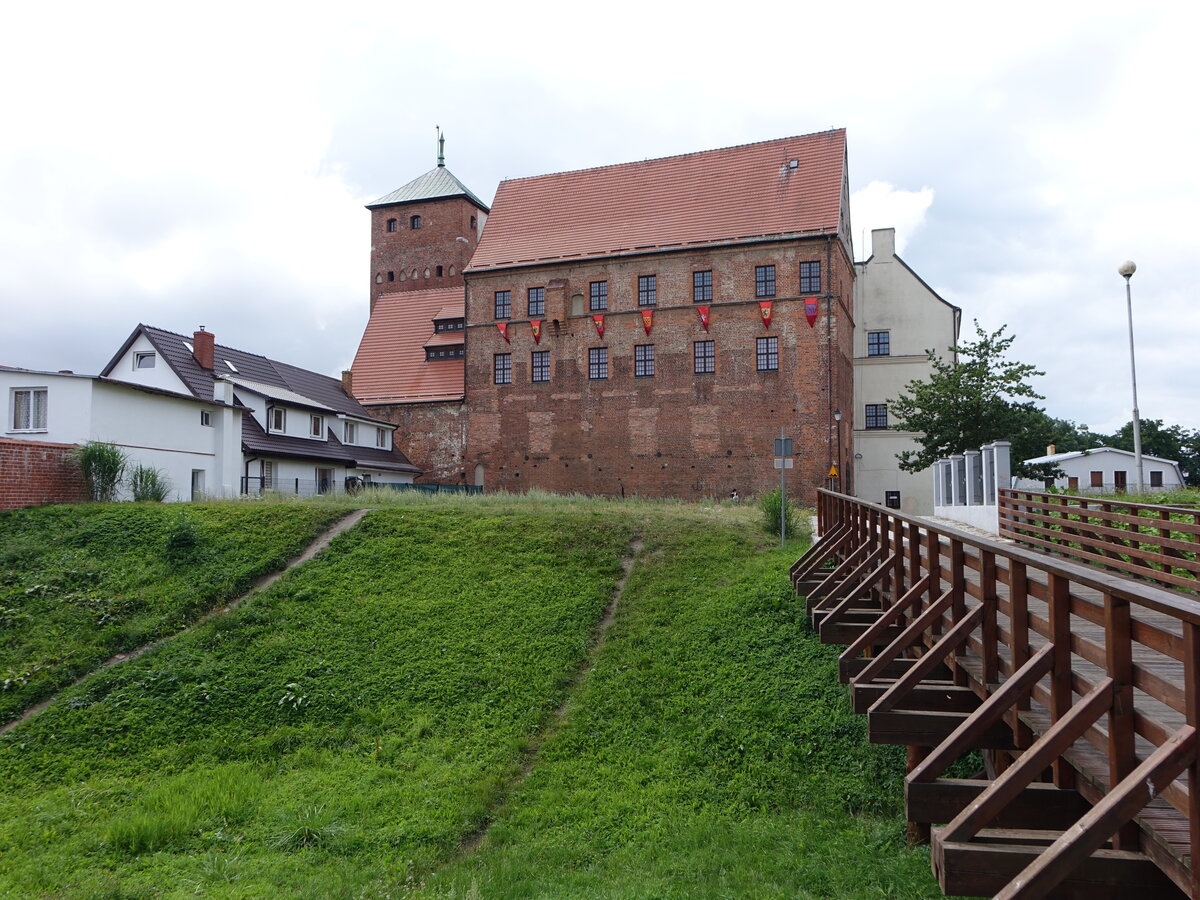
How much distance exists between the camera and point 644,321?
3584 centimetres

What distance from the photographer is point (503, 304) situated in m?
38.7

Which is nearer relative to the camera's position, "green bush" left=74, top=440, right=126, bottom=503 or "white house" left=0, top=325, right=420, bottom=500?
"green bush" left=74, top=440, right=126, bottom=503

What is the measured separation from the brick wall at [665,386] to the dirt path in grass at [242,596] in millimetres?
15074

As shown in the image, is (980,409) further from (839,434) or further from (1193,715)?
(1193,715)

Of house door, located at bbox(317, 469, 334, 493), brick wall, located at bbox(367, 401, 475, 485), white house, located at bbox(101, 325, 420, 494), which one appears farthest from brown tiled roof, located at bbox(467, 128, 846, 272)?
house door, located at bbox(317, 469, 334, 493)

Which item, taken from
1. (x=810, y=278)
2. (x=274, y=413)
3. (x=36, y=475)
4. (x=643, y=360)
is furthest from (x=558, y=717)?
(x=810, y=278)

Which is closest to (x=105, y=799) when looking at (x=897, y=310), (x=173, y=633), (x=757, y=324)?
(x=173, y=633)

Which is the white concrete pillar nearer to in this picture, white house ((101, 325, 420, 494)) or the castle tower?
white house ((101, 325, 420, 494))

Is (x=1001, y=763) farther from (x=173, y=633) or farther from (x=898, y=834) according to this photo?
(x=173, y=633)

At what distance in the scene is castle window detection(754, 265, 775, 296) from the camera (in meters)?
34.2

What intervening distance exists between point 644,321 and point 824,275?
7.39 metres

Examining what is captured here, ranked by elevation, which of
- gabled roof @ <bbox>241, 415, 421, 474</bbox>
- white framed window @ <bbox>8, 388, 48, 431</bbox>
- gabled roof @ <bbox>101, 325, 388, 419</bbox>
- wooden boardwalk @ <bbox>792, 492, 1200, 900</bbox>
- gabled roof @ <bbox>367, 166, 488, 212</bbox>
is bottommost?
wooden boardwalk @ <bbox>792, 492, 1200, 900</bbox>

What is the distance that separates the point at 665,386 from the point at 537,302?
7.14 meters

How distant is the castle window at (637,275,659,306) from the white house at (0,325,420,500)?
12896 mm
